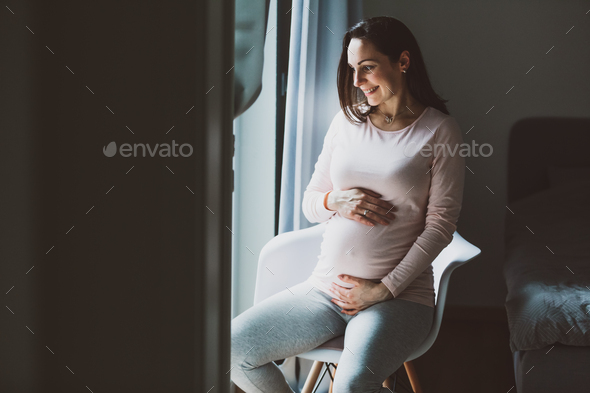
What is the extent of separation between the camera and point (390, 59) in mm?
1243

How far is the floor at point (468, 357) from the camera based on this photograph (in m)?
1.81

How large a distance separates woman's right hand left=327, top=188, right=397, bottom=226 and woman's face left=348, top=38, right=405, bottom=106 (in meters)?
0.27

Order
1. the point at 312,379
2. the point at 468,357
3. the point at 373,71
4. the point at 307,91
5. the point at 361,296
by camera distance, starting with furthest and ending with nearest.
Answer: the point at 468,357 → the point at 307,91 → the point at 312,379 → the point at 373,71 → the point at 361,296

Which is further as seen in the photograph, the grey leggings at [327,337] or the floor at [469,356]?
the floor at [469,356]

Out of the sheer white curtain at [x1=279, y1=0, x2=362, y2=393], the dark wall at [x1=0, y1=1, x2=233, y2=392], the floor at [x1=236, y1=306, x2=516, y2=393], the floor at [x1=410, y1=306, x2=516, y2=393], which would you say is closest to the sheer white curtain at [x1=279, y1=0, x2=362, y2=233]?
the sheer white curtain at [x1=279, y1=0, x2=362, y2=393]

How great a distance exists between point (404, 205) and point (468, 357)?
1.21 m

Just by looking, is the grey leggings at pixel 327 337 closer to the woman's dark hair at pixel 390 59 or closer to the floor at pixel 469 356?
the woman's dark hair at pixel 390 59

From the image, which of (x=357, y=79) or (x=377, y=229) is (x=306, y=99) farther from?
(x=377, y=229)

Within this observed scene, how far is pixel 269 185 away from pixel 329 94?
0.39 m

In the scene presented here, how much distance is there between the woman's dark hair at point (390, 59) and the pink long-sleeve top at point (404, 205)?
0.08m

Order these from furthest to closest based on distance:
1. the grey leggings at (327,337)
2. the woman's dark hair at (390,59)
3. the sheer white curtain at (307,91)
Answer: the sheer white curtain at (307,91) < the woman's dark hair at (390,59) < the grey leggings at (327,337)

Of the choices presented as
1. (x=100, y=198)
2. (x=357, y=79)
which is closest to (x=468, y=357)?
(x=357, y=79)

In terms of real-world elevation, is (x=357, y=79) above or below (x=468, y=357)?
above

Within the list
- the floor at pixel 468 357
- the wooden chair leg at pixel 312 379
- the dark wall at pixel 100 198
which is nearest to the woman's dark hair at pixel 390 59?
the wooden chair leg at pixel 312 379
